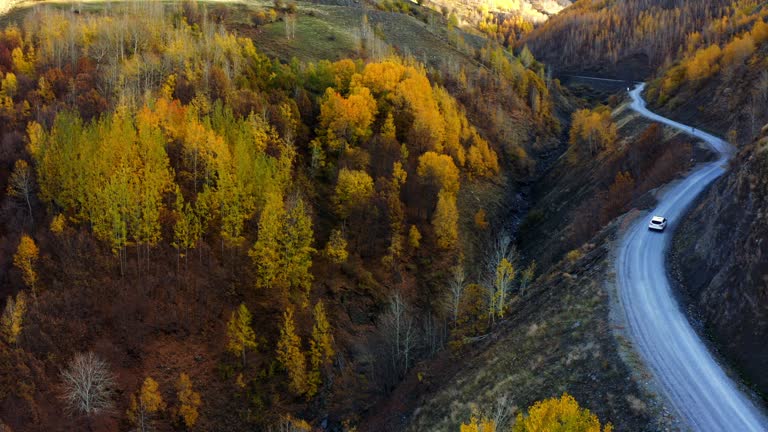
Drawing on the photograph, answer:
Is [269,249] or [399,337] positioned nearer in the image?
[399,337]

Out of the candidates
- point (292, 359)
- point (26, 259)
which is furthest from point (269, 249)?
point (26, 259)

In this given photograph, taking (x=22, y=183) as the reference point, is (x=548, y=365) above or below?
above

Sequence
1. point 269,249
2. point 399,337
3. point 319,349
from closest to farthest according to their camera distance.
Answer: point 319,349 → point 399,337 → point 269,249

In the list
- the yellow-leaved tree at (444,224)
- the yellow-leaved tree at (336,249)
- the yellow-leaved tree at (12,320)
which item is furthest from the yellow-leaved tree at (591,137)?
the yellow-leaved tree at (12,320)

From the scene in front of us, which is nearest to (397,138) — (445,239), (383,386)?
(445,239)

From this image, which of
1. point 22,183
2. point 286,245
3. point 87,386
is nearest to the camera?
point 87,386

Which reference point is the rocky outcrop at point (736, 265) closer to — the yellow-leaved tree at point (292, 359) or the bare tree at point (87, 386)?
the yellow-leaved tree at point (292, 359)

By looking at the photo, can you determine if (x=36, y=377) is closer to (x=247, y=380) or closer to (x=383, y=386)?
(x=247, y=380)

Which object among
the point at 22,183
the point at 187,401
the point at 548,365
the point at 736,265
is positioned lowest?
the point at 187,401

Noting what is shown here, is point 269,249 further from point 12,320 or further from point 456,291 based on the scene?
point 12,320
